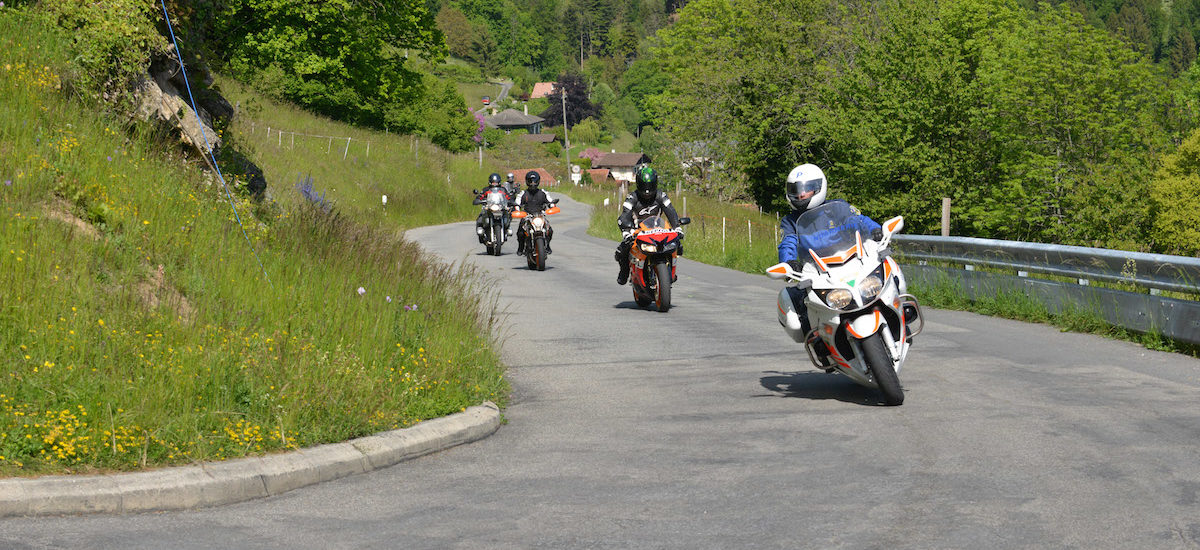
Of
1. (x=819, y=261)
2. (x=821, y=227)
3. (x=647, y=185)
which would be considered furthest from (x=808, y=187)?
(x=647, y=185)

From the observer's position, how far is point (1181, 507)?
5.33 meters

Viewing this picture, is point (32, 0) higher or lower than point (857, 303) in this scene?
higher

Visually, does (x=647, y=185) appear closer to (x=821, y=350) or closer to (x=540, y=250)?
(x=540, y=250)

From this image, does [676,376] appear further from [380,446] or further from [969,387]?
[380,446]

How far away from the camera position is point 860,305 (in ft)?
26.6

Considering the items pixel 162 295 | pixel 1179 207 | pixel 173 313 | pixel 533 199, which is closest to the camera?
pixel 173 313

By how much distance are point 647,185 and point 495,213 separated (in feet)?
35.2

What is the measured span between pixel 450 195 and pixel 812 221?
52.3 m

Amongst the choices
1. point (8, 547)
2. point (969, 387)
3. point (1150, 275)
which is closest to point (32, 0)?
point (8, 547)

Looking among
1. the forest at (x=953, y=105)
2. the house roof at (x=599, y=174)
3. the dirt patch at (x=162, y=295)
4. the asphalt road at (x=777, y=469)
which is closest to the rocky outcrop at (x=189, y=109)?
the dirt patch at (x=162, y=295)

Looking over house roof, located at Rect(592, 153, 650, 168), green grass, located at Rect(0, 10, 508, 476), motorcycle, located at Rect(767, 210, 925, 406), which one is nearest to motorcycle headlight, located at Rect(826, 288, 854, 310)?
motorcycle, located at Rect(767, 210, 925, 406)

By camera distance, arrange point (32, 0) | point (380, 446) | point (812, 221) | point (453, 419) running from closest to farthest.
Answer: point (380, 446) < point (453, 419) < point (812, 221) < point (32, 0)

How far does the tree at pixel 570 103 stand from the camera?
180 meters

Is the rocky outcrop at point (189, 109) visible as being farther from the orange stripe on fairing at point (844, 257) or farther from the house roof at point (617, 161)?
the house roof at point (617, 161)
